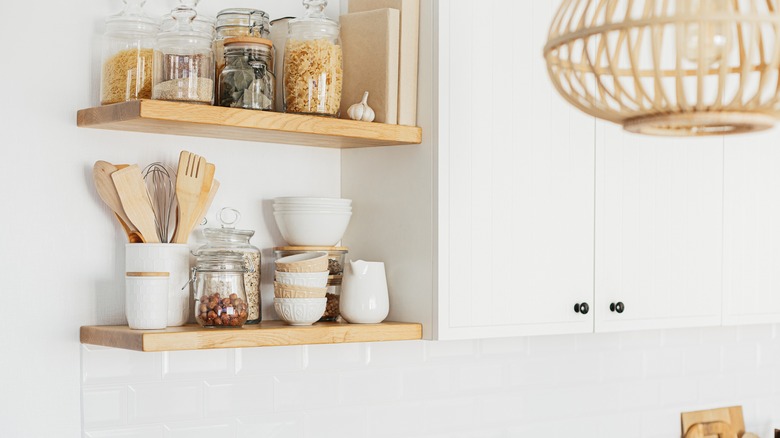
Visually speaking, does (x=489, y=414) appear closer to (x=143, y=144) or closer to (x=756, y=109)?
(x=143, y=144)

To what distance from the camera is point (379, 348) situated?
258 centimetres

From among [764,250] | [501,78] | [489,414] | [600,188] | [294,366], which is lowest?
[489,414]

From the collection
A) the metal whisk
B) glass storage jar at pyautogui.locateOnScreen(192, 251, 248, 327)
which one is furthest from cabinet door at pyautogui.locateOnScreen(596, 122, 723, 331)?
the metal whisk

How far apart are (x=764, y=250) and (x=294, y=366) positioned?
153cm

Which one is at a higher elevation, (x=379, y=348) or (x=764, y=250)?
(x=764, y=250)

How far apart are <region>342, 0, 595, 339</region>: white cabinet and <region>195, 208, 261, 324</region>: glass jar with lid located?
35 cm

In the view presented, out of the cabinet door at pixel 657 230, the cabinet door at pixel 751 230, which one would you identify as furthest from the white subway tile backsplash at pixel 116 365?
the cabinet door at pixel 751 230

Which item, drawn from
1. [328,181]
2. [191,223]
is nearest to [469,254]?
[328,181]

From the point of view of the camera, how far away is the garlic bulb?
2.20 m

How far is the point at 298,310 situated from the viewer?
2141 mm

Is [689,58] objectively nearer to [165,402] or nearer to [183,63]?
[183,63]

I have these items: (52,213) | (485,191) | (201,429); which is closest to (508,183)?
(485,191)

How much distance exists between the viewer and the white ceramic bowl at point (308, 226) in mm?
2256

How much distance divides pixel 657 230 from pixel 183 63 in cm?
141
